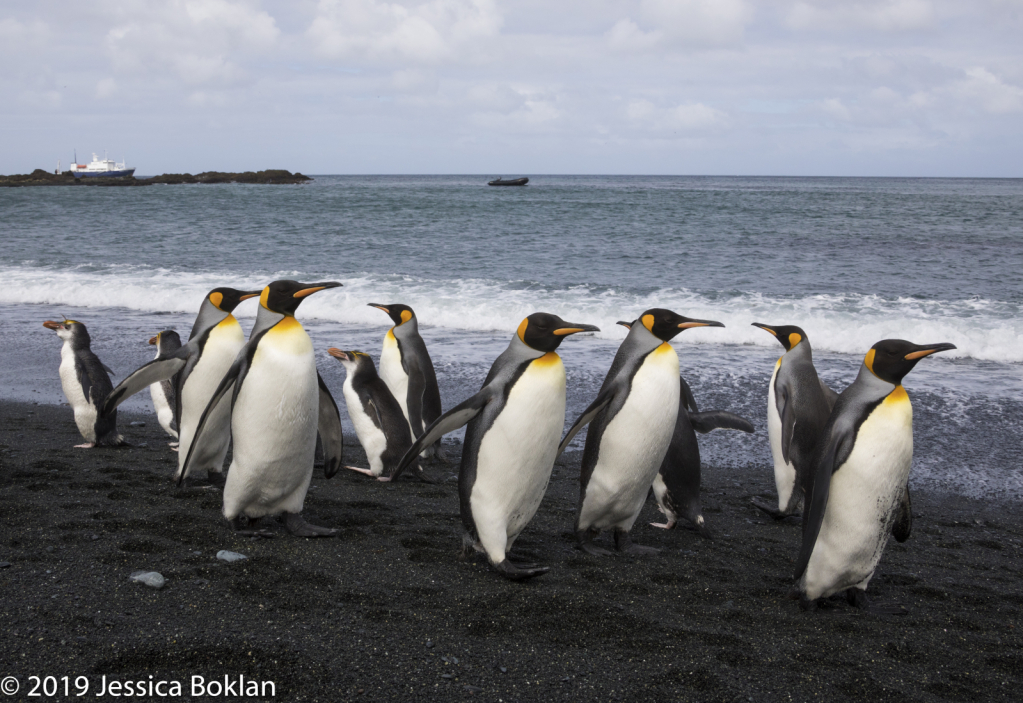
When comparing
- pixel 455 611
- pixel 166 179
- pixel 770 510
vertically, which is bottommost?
pixel 770 510

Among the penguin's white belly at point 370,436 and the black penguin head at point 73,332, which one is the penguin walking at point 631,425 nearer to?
the penguin's white belly at point 370,436

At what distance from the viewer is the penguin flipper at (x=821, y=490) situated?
10.2 ft

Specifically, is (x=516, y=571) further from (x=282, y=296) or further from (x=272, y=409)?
(x=282, y=296)

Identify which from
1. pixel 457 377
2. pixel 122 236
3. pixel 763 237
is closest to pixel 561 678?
Answer: pixel 457 377

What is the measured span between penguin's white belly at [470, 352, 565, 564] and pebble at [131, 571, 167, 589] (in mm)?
1271

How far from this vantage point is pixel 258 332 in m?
3.60

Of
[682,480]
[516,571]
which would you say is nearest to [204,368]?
[516,571]

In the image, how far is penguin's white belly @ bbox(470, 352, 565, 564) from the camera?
338 cm

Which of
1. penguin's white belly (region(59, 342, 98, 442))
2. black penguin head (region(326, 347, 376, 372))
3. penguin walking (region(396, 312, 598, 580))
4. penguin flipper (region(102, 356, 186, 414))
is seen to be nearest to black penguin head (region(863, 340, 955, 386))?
penguin walking (region(396, 312, 598, 580))

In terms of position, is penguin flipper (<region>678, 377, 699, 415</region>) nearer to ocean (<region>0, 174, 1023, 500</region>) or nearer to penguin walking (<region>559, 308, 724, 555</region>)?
ocean (<region>0, 174, 1023, 500</region>)

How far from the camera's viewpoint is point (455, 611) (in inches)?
115

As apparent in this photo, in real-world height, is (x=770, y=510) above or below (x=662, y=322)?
below

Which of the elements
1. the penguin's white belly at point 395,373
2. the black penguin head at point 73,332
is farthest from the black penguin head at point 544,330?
the black penguin head at point 73,332

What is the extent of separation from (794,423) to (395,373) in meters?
2.86
